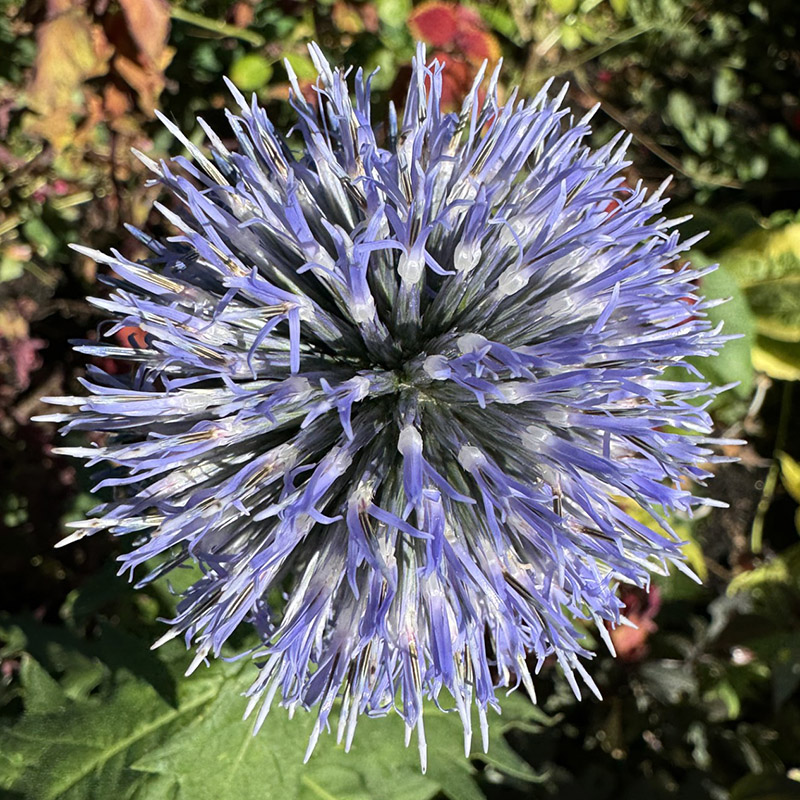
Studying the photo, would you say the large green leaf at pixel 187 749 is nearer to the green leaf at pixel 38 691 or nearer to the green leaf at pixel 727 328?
the green leaf at pixel 38 691

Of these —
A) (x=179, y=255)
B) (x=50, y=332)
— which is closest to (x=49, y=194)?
(x=50, y=332)

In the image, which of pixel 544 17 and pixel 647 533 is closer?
pixel 647 533

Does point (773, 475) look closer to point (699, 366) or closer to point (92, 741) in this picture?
point (699, 366)

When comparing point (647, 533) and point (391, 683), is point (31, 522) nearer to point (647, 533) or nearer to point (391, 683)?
point (391, 683)

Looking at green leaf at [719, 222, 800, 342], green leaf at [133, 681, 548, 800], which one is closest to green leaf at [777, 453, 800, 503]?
green leaf at [719, 222, 800, 342]

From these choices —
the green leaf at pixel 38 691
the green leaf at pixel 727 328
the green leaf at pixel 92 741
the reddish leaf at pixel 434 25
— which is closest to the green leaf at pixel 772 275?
the green leaf at pixel 727 328
